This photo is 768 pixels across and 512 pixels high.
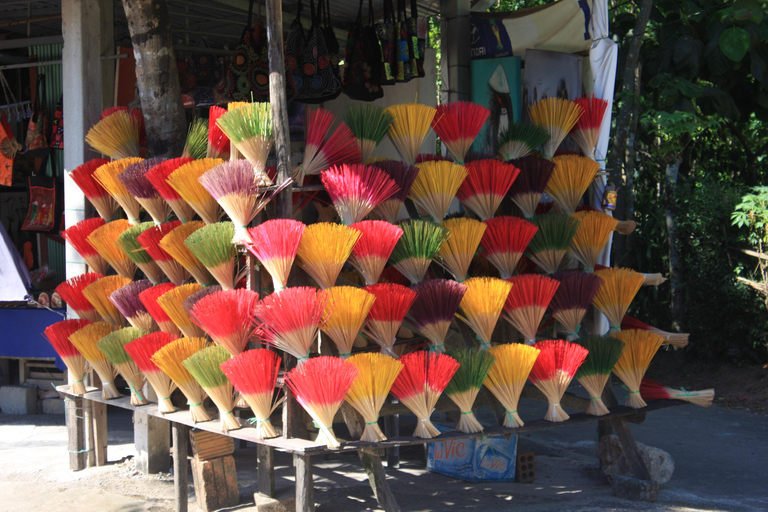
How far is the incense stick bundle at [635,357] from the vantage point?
3.31 metres

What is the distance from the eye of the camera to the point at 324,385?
256 cm

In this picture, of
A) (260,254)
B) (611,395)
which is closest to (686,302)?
(611,395)

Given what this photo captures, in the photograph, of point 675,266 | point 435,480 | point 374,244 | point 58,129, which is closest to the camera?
point 374,244

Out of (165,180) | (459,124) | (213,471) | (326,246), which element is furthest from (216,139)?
(213,471)

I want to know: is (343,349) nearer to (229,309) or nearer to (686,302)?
(229,309)

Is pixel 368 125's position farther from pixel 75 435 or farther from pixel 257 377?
pixel 75 435

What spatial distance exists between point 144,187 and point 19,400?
327cm

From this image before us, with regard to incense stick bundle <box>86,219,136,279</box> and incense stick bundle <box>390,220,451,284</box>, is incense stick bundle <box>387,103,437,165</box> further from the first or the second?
incense stick bundle <box>86,219,136,279</box>

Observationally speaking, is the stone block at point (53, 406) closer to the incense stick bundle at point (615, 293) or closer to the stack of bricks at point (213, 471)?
the stack of bricks at point (213, 471)

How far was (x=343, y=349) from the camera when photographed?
2.74m

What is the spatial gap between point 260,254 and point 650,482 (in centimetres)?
223

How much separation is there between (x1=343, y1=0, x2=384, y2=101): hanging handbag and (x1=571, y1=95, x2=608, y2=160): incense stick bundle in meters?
1.69

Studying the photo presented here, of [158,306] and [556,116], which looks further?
[556,116]

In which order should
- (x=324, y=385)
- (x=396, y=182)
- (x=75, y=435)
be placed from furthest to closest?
(x=75, y=435)
(x=396, y=182)
(x=324, y=385)
